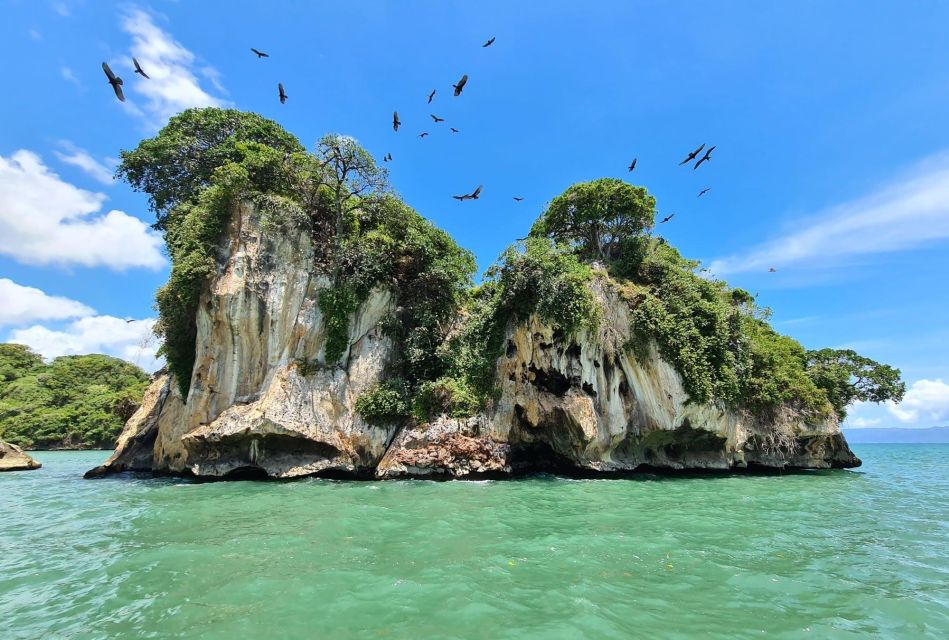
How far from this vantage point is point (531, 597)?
523 centimetres

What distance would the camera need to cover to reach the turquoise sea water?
4.64m

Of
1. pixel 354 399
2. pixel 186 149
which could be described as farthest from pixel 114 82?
pixel 186 149

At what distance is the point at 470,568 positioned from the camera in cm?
616

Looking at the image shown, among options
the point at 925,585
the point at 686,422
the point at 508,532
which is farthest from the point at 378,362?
the point at 925,585

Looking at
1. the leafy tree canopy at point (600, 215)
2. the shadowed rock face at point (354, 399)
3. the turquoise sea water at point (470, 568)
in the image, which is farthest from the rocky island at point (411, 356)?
the turquoise sea water at point (470, 568)

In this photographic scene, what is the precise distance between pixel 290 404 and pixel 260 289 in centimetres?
526

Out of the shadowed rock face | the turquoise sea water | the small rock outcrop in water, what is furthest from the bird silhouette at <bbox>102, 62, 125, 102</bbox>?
the small rock outcrop in water

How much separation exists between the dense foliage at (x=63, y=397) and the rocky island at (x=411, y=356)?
24.5m

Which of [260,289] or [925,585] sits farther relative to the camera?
[260,289]

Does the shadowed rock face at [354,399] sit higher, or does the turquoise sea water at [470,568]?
the shadowed rock face at [354,399]

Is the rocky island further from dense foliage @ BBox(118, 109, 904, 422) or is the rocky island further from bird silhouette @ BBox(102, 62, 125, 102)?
bird silhouette @ BBox(102, 62, 125, 102)

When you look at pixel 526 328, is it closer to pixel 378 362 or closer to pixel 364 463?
pixel 378 362

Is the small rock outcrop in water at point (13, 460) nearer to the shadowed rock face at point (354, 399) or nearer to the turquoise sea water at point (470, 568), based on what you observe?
the shadowed rock face at point (354, 399)

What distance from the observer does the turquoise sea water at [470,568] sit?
4641 millimetres
